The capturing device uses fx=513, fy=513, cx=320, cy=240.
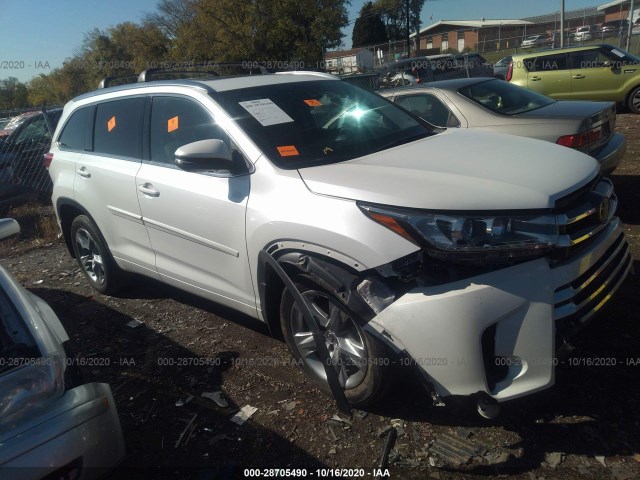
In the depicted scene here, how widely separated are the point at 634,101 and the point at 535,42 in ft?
98.2

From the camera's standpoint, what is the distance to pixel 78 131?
479cm

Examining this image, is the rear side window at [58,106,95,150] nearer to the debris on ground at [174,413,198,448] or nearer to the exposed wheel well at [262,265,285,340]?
the exposed wheel well at [262,265,285,340]

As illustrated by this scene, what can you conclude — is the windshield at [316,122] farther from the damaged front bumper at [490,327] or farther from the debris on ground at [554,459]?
the debris on ground at [554,459]

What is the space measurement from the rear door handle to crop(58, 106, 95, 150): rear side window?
3.90ft

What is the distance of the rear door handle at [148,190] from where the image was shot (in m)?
3.62

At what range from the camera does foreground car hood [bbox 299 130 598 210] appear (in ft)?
7.89

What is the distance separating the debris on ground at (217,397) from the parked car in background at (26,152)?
792 centimetres

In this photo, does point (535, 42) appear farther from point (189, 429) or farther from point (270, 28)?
point (189, 429)

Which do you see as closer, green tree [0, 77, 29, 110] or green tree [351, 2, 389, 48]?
green tree [0, 77, 29, 110]

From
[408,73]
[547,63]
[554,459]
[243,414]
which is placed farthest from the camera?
[408,73]

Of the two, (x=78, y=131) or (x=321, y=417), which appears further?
(x=78, y=131)

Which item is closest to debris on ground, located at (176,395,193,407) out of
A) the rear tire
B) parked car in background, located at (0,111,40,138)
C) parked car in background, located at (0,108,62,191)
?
parked car in background, located at (0,108,62,191)

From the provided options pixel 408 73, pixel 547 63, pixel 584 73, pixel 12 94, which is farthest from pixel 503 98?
pixel 12 94

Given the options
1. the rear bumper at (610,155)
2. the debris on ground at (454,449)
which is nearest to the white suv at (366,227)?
the debris on ground at (454,449)
